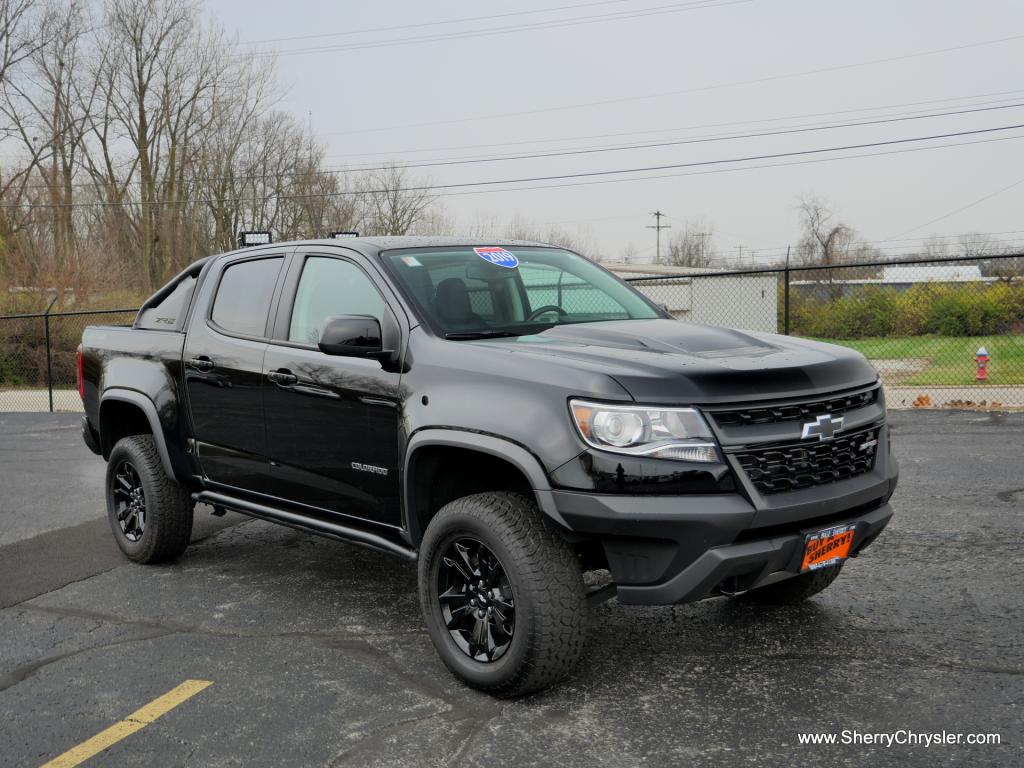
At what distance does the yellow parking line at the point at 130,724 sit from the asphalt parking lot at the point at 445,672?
0.12ft

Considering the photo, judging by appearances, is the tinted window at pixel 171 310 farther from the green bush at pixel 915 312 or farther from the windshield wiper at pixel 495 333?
the green bush at pixel 915 312

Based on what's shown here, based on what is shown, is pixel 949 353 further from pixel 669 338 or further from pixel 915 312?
pixel 669 338

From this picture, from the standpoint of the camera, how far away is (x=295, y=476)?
16.0 ft

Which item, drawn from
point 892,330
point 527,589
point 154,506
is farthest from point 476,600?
point 892,330

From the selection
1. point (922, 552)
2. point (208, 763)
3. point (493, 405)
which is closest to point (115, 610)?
point (208, 763)

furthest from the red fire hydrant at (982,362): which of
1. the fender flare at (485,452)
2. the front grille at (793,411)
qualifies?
the fender flare at (485,452)

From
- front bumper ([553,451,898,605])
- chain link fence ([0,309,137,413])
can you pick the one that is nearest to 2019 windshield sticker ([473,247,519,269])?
front bumper ([553,451,898,605])

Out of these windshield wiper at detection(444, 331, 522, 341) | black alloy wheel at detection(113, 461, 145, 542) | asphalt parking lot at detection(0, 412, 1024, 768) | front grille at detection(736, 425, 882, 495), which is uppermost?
windshield wiper at detection(444, 331, 522, 341)

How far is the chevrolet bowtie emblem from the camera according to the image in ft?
12.1

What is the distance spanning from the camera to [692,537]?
3.43 meters

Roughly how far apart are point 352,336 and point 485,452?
0.81 meters

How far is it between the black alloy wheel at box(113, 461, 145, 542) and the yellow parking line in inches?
84.4

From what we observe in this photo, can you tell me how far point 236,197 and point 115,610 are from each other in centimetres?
4456

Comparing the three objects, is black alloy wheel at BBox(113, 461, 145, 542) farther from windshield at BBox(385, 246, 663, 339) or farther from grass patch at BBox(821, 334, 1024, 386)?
grass patch at BBox(821, 334, 1024, 386)
